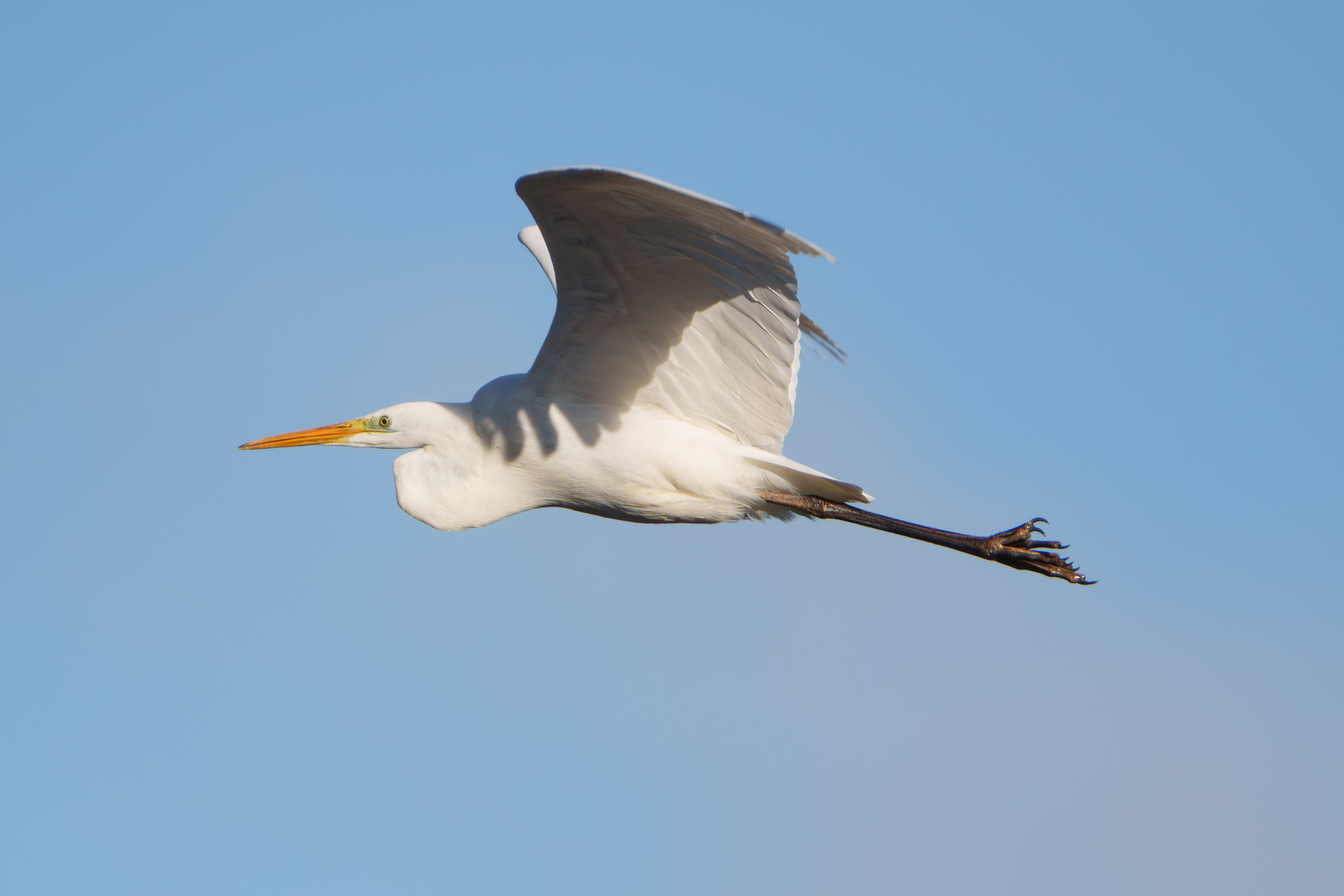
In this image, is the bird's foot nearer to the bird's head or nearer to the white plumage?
the white plumage

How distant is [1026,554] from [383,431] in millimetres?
4684

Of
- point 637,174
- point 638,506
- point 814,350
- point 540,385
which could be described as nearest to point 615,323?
point 540,385

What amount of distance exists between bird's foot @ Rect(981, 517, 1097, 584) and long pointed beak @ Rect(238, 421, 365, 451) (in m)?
4.63

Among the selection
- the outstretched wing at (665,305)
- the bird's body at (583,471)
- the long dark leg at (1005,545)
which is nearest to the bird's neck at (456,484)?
the bird's body at (583,471)

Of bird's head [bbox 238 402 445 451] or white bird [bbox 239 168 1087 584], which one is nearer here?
white bird [bbox 239 168 1087 584]

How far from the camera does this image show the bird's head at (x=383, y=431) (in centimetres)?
827

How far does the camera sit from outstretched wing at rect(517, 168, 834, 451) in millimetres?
6227

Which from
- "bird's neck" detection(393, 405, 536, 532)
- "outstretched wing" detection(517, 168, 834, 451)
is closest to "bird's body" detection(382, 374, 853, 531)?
"bird's neck" detection(393, 405, 536, 532)

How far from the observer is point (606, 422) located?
7.98m

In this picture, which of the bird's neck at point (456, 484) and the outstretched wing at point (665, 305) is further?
the bird's neck at point (456, 484)

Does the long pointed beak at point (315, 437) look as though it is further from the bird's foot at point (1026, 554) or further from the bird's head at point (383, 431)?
the bird's foot at point (1026, 554)

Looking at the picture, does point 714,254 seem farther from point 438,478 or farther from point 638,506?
point 438,478

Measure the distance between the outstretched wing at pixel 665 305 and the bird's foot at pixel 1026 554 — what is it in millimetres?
1758

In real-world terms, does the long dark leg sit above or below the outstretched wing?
below
